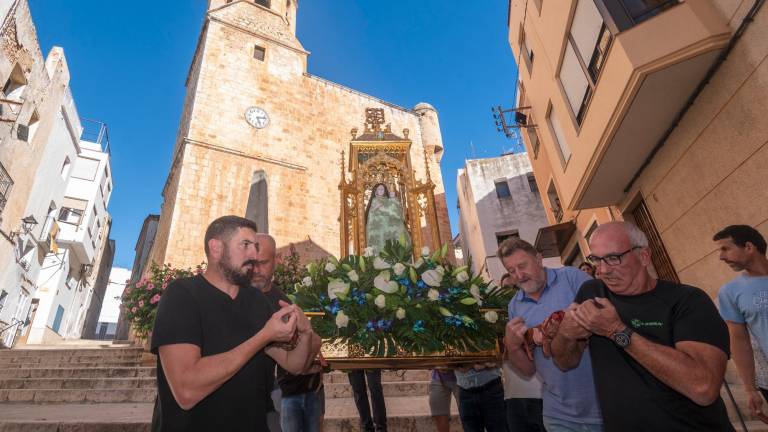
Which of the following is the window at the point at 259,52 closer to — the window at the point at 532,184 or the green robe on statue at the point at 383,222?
the green robe on statue at the point at 383,222

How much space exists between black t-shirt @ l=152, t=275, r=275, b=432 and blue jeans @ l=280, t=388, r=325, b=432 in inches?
57.3

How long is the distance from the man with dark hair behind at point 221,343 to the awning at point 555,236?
11.6 m

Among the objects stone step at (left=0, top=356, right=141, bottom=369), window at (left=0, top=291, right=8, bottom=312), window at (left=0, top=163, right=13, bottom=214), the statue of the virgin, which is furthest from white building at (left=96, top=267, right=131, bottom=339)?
the statue of the virgin

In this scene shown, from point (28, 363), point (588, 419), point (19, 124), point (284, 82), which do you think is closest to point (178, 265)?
point (28, 363)

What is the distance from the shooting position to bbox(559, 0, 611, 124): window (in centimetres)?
709

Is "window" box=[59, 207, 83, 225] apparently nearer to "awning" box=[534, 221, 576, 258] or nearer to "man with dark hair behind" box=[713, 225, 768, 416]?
"awning" box=[534, 221, 576, 258]

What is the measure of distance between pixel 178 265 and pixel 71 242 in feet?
49.8

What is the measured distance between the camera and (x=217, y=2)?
21391 millimetres

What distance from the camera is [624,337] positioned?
1.72 m

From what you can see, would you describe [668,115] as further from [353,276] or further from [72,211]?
[72,211]

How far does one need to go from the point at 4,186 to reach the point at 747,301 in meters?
21.1

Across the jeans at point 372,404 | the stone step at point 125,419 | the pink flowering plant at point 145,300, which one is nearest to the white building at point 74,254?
the pink flowering plant at point 145,300

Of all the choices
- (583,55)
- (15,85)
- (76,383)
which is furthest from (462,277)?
(15,85)

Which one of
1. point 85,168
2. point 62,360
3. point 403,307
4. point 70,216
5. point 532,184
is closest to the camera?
point 403,307
